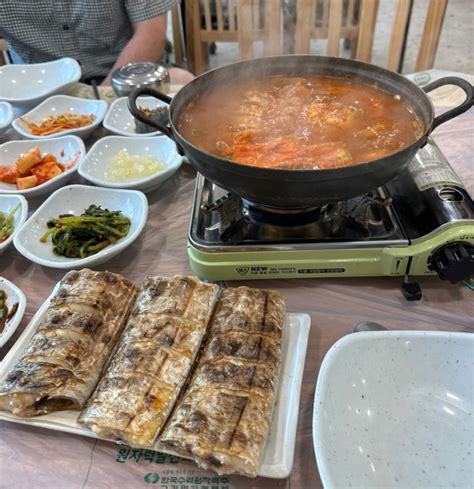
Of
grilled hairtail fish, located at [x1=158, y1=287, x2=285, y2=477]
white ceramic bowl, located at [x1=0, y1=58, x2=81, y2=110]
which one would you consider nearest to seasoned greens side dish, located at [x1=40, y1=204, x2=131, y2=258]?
grilled hairtail fish, located at [x1=158, y1=287, x2=285, y2=477]

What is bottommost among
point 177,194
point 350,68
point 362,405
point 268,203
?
point 177,194

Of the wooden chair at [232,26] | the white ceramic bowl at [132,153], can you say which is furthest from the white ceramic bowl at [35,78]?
the wooden chair at [232,26]

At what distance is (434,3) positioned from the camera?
324 cm

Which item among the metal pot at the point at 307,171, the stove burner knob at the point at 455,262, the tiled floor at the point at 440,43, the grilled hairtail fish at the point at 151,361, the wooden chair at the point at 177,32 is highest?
the metal pot at the point at 307,171

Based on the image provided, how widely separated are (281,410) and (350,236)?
597 mm

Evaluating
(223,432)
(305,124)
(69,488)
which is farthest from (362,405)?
(305,124)

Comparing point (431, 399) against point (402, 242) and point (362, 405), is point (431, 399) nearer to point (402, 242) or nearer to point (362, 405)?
point (362, 405)

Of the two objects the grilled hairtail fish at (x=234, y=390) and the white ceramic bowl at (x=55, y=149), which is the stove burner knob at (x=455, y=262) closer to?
the grilled hairtail fish at (x=234, y=390)

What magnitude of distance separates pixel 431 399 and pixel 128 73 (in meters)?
2.08

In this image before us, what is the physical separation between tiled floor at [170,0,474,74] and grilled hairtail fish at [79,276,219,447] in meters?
4.36

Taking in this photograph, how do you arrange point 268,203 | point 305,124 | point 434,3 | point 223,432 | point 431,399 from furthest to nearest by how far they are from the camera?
point 434,3 → point 305,124 → point 268,203 → point 431,399 → point 223,432

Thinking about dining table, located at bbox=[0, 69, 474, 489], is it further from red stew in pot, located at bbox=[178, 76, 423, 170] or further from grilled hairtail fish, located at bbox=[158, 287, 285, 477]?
A: red stew in pot, located at bbox=[178, 76, 423, 170]

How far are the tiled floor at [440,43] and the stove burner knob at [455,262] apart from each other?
4.36 metres

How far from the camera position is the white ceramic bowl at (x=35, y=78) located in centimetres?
275
